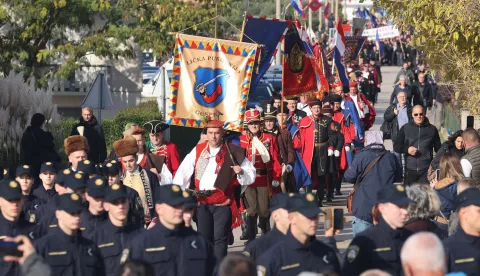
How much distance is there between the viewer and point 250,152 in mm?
14359

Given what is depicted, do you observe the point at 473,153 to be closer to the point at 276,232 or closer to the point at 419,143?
the point at 419,143

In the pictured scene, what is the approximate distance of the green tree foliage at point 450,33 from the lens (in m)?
14.0

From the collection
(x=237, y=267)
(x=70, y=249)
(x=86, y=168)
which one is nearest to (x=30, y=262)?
(x=237, y=267)

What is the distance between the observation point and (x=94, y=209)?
9.48m

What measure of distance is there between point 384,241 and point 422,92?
20.4 m

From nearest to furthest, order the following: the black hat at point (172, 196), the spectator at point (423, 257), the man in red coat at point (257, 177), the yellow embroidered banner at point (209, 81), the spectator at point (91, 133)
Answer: the spectator at point (423, 257)
the black hat at point (172, 196)
the yellow embroidered banner at point (209, 81)
the man in red coat at point (257, 177)
the spectator at point (91, 133)

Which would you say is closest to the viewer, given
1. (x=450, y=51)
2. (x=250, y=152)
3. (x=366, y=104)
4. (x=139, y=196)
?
(x=139, y=196)

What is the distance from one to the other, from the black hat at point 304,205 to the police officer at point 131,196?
6.75ft

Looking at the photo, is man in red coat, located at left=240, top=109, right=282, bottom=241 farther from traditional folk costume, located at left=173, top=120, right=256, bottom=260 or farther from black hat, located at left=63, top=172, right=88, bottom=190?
black hat, located at left=63, top=172, right=88, bottom=190

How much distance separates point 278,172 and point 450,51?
3179 mm

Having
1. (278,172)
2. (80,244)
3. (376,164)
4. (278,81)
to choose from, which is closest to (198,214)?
(376,164)

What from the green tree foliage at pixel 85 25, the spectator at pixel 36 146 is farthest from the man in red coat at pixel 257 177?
the green tree foliage at pixel 85 25

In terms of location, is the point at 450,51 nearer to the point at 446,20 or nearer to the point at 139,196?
the point at 446,20

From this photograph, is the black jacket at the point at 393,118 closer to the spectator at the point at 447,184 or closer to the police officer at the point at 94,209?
the spectator at the point at 447,184
